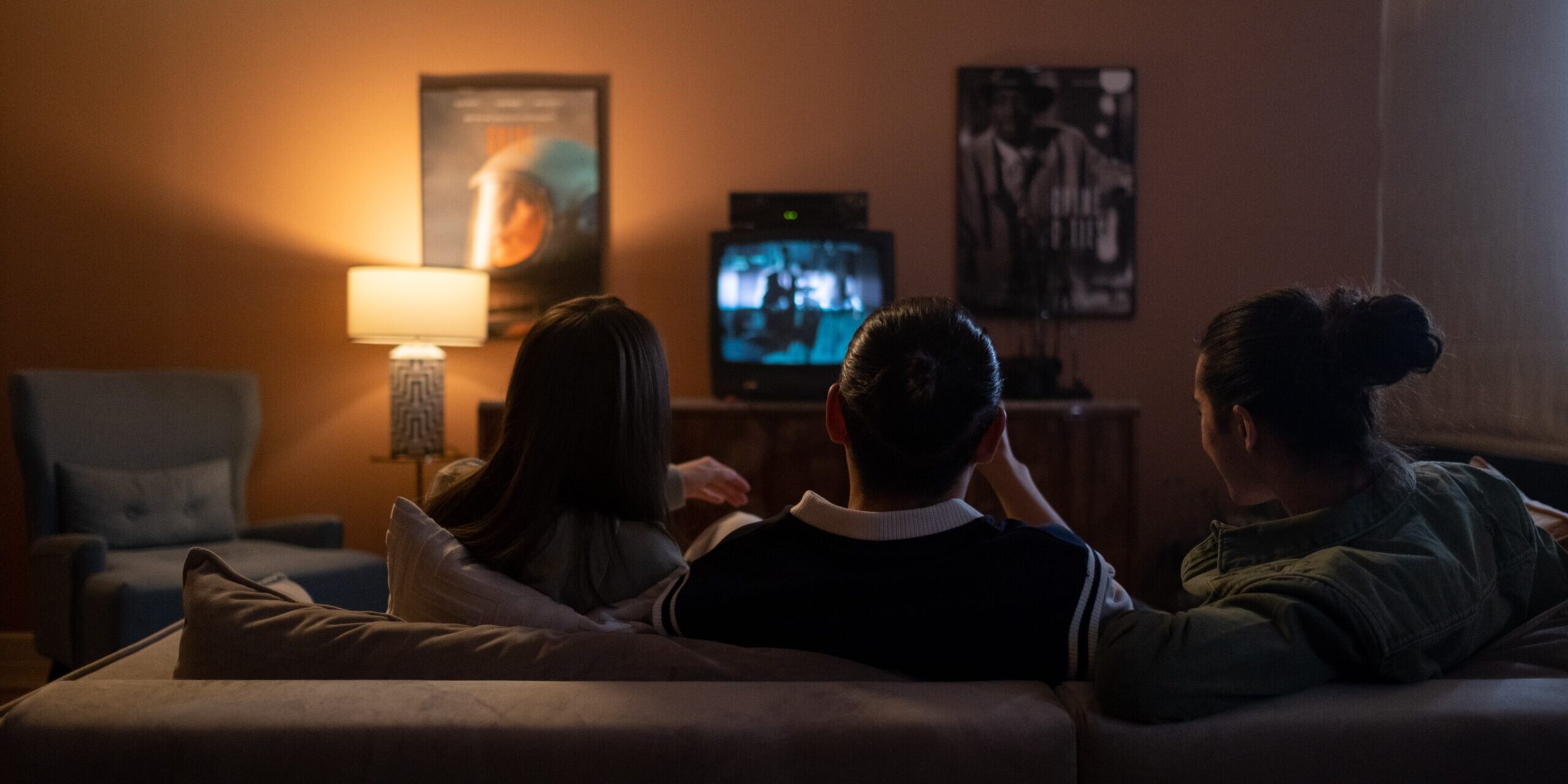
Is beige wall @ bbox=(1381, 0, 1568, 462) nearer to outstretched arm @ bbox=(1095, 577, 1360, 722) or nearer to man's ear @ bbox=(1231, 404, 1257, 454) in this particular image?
man's ear @ bbox=(1231, 404, 1257, 454)

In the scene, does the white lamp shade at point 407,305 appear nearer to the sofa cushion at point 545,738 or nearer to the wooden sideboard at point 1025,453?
the wooden sideboard at point 1025,453

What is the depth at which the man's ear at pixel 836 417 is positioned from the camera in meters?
1.07

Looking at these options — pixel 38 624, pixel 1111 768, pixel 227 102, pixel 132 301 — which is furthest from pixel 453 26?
pixel 1111 768

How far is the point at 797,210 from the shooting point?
12.0ft

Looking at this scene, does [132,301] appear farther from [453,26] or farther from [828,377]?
[828,377]

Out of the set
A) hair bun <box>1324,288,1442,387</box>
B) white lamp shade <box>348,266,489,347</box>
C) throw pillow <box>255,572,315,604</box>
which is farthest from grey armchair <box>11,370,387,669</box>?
hair bun <box>1324,288,1442,387</box>

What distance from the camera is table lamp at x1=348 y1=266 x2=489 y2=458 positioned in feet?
11.1

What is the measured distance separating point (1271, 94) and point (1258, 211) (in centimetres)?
41

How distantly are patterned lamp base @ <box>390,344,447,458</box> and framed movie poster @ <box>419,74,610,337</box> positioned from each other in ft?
1.40

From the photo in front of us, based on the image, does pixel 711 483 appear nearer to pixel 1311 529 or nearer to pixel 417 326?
pixel 1311 529

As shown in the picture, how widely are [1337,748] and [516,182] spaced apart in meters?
3.52

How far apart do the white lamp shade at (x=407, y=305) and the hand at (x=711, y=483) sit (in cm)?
171

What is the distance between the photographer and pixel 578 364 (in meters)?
1.23

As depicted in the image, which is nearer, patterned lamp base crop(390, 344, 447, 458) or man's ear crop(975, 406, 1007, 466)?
man's ear crop(975, 406, 1007, 466)
